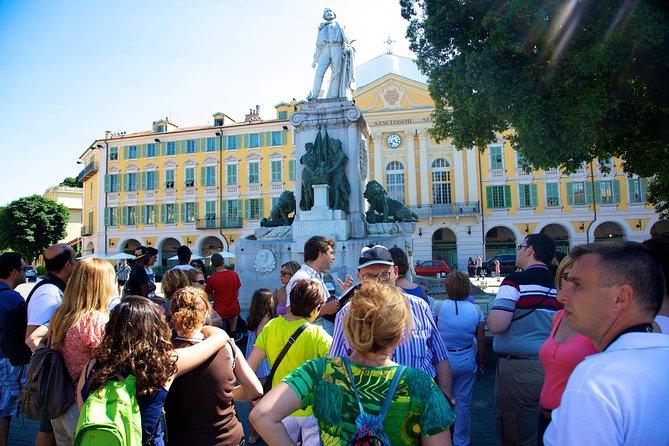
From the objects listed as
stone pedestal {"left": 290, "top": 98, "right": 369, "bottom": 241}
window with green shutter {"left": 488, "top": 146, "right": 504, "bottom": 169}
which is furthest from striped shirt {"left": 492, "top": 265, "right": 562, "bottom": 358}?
window with green shutter {"left": 488, "top": 146, "right": 504, "bottom": 169}

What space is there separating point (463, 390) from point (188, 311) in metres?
2.50

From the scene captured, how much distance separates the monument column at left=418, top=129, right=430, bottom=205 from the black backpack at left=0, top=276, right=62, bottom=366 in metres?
36.5

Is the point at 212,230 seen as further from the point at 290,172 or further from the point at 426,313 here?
the point at 426,313

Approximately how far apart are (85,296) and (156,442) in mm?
979

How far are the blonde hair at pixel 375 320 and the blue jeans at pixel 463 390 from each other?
228 cm

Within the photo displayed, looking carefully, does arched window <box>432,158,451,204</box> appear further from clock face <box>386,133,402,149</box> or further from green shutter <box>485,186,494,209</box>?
clock face <box>386,133,402,149</box>

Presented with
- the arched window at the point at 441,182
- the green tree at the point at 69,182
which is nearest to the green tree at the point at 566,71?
the arched window at the point at 441,182

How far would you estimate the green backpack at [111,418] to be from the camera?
200cm

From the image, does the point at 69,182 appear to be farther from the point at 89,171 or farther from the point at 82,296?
the point at 82,296

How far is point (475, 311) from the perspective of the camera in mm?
4305

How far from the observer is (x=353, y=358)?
1.90 metres

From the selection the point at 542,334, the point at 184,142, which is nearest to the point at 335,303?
the point at 542,334

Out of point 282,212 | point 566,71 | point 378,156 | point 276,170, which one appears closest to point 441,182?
point 378,156

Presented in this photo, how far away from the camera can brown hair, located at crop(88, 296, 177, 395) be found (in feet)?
7.14
